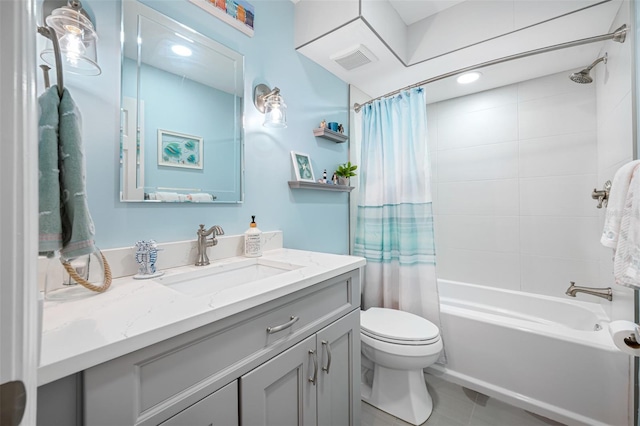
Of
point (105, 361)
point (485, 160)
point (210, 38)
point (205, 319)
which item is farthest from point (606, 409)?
point (210, 38)

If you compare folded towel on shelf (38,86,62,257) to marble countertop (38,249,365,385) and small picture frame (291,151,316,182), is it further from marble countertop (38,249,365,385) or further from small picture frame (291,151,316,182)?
small picture frame (291,151,316,182)

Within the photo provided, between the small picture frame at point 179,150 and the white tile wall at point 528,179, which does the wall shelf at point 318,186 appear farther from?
the white tile wall at point 528,179

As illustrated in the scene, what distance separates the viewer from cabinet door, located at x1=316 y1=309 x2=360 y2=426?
1020mm

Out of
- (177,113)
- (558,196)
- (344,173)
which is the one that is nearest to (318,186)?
(344,173)

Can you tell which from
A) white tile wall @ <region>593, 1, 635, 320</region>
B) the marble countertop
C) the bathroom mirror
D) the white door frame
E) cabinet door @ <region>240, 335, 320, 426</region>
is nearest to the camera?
the white door frame

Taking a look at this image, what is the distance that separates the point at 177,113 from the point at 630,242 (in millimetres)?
1826

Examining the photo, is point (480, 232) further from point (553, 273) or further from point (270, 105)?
point (270, 105)

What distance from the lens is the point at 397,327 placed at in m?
1.58

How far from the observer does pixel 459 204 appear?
8.21 ft

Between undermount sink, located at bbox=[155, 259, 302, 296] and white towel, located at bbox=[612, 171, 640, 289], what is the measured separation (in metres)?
1.20

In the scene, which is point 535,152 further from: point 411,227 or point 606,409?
point 606,409

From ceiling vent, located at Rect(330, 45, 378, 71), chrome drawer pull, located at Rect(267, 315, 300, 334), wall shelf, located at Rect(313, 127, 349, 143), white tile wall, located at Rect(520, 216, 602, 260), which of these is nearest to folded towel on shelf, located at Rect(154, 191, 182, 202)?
chrome drawer pull, located at Rect(267, 315, 300, 334)

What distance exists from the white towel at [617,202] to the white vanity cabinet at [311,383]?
1079mm

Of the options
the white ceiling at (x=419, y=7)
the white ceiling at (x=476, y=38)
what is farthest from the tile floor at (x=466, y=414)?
the white ceiling at (x=419, y=7)
